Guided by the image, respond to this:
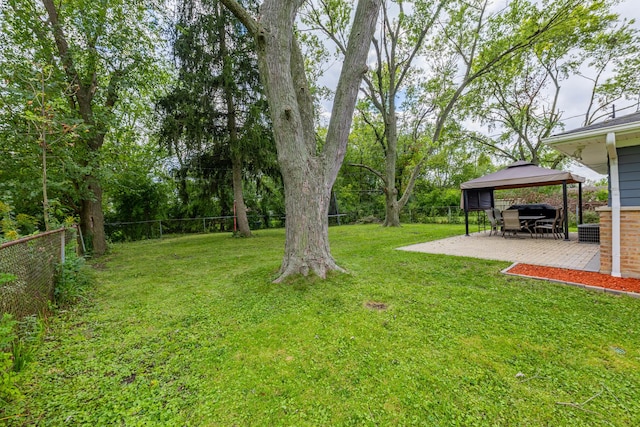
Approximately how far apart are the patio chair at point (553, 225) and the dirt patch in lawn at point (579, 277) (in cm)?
430

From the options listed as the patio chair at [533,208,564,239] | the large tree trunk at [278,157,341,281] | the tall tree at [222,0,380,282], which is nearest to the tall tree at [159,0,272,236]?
the tall tree at [222,0,380,282]

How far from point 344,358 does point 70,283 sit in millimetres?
4130

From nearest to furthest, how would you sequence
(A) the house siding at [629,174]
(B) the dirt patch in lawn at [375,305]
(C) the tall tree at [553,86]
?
(B) the dirt patch in lawn at [375,305], (A) the house siding at [629,174], (C) the tall tree at [553,86]

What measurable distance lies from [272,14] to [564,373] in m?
5.35

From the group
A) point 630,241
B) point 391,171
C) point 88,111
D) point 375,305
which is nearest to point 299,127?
point 375,305

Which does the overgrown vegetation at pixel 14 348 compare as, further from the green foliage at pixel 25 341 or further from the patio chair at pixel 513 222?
the patio chair at pixel 513 222

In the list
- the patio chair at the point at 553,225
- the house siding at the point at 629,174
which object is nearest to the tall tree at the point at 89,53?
the house siding at the point at 629,174

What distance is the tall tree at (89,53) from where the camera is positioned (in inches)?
230

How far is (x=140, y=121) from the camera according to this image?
12438mm

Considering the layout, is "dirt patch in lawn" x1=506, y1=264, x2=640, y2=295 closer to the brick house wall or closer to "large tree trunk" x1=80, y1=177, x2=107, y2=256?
the brick house wall

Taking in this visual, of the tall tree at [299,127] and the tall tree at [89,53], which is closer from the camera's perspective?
the tall tree at [299,127]

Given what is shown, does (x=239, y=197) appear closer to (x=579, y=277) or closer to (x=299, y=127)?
(x=299, y=127)

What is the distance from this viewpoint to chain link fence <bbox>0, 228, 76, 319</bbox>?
2.13 meters

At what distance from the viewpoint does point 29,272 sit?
2656 millimetres
